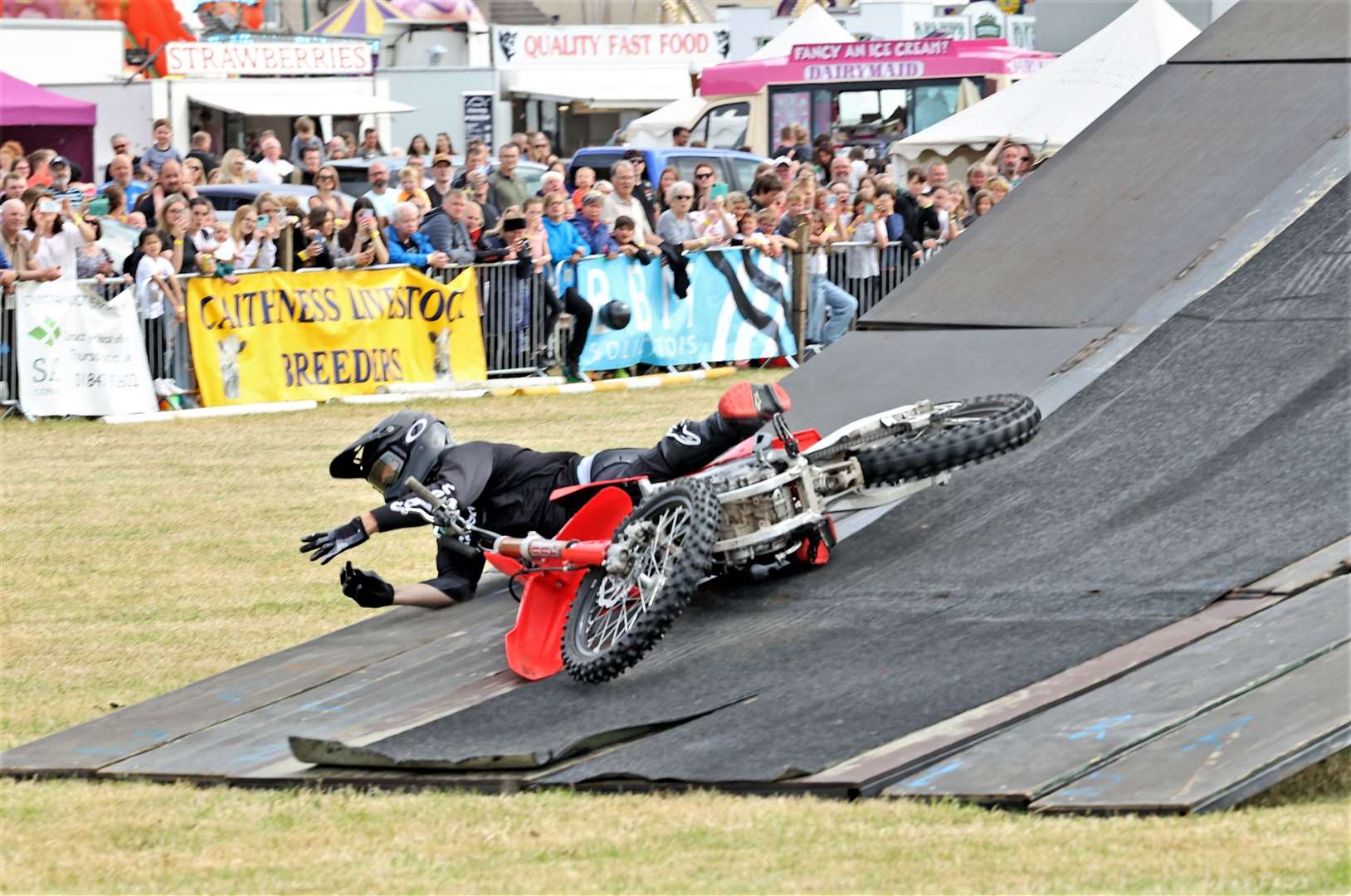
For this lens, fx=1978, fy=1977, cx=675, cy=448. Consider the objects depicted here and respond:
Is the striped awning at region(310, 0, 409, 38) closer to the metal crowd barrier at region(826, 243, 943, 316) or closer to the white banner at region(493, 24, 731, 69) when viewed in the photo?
the white banner at region(493, 24, 731, 69)

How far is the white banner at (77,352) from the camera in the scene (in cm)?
1694

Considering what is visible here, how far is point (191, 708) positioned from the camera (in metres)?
8.49

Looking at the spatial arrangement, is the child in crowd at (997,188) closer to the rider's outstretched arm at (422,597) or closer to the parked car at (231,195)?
the parked car at (231,195)

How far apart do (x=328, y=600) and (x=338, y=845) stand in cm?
467

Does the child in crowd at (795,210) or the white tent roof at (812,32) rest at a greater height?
the white tent roof at (812,32)

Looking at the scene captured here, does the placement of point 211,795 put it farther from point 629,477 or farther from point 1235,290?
point 1235,290

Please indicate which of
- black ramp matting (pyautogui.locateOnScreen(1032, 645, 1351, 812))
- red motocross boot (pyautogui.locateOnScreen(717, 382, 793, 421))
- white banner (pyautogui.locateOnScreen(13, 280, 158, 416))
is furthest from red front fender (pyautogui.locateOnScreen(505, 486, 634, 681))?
white banner (pyautogui.locateOnScreen(13, 280, 158, 416))

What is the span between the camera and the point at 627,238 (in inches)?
774

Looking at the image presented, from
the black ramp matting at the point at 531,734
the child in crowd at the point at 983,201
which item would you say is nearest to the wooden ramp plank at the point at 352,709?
the black ramp matting at the point at 531,734

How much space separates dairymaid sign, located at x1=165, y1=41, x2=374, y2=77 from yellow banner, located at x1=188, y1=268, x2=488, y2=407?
19.4 m

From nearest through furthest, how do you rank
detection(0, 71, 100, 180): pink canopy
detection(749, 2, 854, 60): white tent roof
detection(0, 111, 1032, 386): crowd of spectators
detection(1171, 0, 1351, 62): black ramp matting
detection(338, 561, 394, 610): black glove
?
detection(338, 561, 394, 610): black glove
detection(1171, 0, 1351, 62): black ramp matting
detection(0, 111, 1032, 386): crowd of spectators
detection(0, 71, 100, 180): pink canopy
detection(749, 2, 854, 60): white tent roof

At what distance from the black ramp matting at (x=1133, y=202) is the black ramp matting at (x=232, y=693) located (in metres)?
3.67

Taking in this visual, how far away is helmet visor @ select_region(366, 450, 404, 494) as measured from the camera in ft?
29.7

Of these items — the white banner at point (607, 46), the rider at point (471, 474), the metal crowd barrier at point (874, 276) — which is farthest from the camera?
the white banner at point (607, 46)
